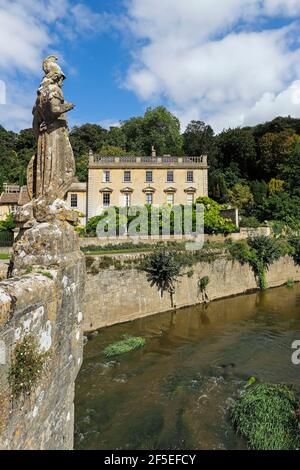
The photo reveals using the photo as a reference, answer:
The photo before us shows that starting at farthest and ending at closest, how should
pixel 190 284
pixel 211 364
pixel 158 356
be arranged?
1. pixel 190 284
2. pixel 158 356
3. pixel 211 364

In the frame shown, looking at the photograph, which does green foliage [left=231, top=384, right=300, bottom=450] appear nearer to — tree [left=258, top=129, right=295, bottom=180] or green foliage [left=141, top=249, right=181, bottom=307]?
green foliage [left=141, top=249, right=181, bottom=307]

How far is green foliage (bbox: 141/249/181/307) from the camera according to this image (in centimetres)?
2019

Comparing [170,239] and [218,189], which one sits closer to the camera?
[170,239]

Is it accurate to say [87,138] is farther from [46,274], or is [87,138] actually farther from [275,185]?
[46,274]

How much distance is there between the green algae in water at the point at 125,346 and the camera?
1420cm

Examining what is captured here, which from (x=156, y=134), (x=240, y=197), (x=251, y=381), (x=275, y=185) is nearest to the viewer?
(x=251, y=381)

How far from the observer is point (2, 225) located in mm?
32906

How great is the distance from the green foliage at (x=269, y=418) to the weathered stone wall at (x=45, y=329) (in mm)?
5700

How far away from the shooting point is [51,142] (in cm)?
450

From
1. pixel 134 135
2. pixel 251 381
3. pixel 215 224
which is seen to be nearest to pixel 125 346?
pixel 251 381

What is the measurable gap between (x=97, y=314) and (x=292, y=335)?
9.38 metres

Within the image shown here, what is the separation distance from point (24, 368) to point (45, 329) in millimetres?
524

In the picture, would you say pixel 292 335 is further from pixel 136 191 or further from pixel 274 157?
pixel 274 157
